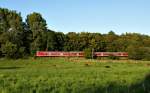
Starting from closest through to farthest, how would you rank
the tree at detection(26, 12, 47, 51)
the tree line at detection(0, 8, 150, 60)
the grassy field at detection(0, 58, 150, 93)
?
the grassy field at detection(0, 58, 150, 93), the tree line at detection(0, 8, 150, 60), the tree at detection(26, 12, 47, 51)

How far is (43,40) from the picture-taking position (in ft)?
370

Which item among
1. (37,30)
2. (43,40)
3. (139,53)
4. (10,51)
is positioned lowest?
(139,53)

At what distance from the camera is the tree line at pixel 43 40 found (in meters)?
103

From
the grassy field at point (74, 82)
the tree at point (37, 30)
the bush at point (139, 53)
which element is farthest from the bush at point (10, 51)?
the grassy field at point (74, 82)

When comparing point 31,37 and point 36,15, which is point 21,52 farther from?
point 36,15

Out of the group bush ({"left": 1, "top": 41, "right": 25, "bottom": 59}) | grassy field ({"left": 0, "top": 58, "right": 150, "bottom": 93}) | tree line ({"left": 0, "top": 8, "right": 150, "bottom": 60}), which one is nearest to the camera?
grassy field ({"left": 0, "top": 58, "right": 150, "bottom": 93})

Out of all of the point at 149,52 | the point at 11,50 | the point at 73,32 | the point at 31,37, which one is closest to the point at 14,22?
the point at 31,37

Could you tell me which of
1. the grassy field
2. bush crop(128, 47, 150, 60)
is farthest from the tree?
the grassy field

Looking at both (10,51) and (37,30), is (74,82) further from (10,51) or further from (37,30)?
(37,30)

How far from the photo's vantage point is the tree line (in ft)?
337

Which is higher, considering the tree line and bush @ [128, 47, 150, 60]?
the tree line

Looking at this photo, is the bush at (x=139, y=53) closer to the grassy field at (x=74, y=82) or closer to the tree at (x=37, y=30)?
the tree at (x=37, y=30)

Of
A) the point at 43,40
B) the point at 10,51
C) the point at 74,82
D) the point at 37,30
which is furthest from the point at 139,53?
the point at 74,82

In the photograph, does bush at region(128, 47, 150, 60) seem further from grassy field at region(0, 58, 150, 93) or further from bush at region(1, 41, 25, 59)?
grassy field at region(0, 58, 150, 93)
